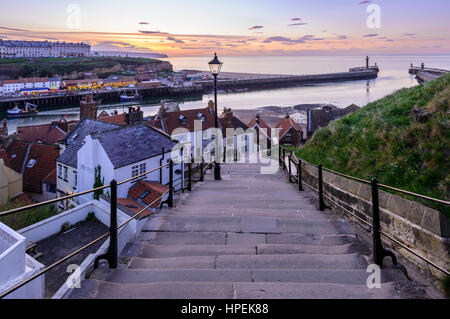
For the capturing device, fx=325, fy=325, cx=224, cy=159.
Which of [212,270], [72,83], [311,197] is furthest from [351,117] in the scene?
[72,83]

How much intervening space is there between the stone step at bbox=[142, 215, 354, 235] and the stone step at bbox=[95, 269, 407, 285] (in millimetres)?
1612

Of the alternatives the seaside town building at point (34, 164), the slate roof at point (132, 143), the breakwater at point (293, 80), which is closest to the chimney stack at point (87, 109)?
the seaside town building at point (34, 164)

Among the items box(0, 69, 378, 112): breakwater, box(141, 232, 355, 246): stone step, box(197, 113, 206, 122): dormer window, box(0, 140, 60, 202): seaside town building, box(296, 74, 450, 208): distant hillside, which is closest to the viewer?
box(141, 232, 355, 246): stone step

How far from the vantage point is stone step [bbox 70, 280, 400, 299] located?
3.01 m

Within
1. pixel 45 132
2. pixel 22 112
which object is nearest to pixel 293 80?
pixel 22 112

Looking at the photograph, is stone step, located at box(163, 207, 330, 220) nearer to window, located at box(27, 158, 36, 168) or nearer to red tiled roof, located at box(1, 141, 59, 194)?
red tiled roof, located at box(1, 141, 59, 194)

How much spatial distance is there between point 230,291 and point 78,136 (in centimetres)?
2589

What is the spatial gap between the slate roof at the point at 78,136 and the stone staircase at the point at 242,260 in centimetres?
1940

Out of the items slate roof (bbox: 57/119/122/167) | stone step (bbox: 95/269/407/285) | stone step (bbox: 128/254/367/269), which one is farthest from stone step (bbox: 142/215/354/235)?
slate roof (bbox: 57/119/122/167)

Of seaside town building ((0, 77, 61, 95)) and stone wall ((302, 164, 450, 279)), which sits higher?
seaside town building ((0, 77, 61, 95))

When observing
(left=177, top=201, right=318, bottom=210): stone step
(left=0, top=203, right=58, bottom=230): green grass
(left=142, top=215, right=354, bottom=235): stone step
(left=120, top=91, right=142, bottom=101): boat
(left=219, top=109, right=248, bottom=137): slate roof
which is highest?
(left=120, top=91, right=142, bottom=101): boat

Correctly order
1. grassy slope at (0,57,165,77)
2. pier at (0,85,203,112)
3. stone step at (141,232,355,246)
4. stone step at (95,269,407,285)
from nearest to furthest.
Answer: stone step at (95,269,407,285) < stone step at (141,232,355,246) < pier at (0,85,203,112) < grassy slope at (0,57,165,77)

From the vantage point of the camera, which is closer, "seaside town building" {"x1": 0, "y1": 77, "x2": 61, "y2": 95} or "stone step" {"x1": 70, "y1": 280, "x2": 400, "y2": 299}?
"stone step" {"x1": 70, "y1": 280, "x2": 400, "y2": 299}
